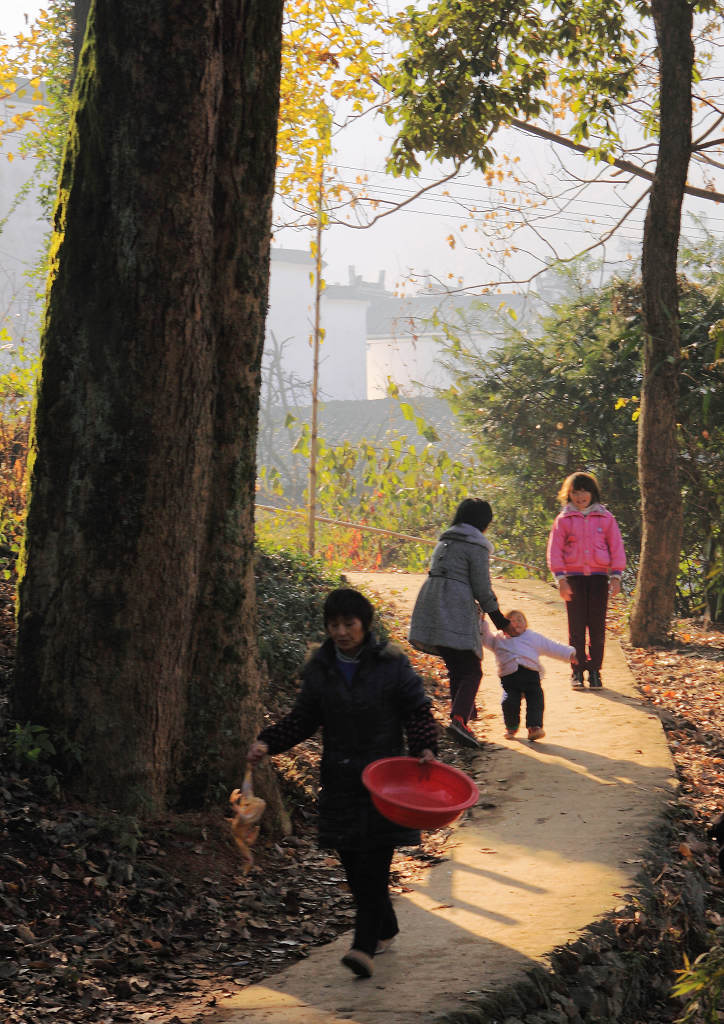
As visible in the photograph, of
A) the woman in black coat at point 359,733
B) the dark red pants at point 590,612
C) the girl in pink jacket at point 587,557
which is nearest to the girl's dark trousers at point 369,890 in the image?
the woman in black coat at point 359,733

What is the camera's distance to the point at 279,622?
977cm

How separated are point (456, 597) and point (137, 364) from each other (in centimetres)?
318

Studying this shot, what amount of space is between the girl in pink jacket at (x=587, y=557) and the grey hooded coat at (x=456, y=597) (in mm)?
1632

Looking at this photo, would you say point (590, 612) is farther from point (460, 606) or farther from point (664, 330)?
point (664, 330)

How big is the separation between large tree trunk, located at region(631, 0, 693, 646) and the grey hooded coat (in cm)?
433

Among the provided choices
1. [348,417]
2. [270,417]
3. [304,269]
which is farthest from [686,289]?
[304,269]

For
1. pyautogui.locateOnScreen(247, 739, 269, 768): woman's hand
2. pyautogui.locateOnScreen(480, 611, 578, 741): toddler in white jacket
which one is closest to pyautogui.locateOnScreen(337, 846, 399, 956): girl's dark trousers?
pyautogui.locateOnScreen(247, 739, 269, 768): woman's hand

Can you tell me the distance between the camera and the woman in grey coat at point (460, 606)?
749cm

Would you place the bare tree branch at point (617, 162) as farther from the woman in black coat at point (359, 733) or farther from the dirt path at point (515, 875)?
the woman in black coat at point (359, 733)

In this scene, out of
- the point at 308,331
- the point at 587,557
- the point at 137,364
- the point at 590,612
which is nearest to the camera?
the point at 137,364

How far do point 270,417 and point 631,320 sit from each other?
21811 mm

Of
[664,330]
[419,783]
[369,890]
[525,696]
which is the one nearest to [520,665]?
[525,696]

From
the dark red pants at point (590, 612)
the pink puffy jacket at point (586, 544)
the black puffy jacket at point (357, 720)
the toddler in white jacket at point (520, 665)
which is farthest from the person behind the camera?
the dark red pants at point (590, 612)

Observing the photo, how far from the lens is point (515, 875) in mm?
5434
